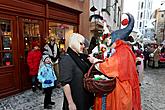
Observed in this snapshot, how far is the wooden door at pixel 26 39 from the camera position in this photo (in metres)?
6.23

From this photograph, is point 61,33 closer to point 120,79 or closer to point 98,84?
point 120,79

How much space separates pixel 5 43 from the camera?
18.9 feet

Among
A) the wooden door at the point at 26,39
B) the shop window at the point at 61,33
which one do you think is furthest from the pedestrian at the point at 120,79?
the shop window at the point at 61,33

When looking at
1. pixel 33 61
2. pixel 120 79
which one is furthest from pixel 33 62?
pixel 120 79

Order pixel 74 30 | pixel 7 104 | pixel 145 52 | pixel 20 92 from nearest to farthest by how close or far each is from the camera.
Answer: pixel 7 104, pixel 20 92, pixel 74 30, pixel 145 52

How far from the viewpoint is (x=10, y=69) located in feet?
19.4

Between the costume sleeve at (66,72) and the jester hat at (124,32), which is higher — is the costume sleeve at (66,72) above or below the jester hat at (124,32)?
below

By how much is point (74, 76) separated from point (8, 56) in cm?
376

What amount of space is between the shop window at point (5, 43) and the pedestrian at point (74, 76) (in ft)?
11.5

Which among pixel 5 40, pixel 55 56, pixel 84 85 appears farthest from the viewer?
pixel 55 56

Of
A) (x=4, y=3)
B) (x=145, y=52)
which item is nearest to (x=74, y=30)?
(x=4, y=3)

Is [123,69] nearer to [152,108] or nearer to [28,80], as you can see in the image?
[152,108]

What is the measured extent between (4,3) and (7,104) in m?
2.69

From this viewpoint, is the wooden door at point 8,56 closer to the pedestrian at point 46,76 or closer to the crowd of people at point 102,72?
the pedestrian at point 46,76
